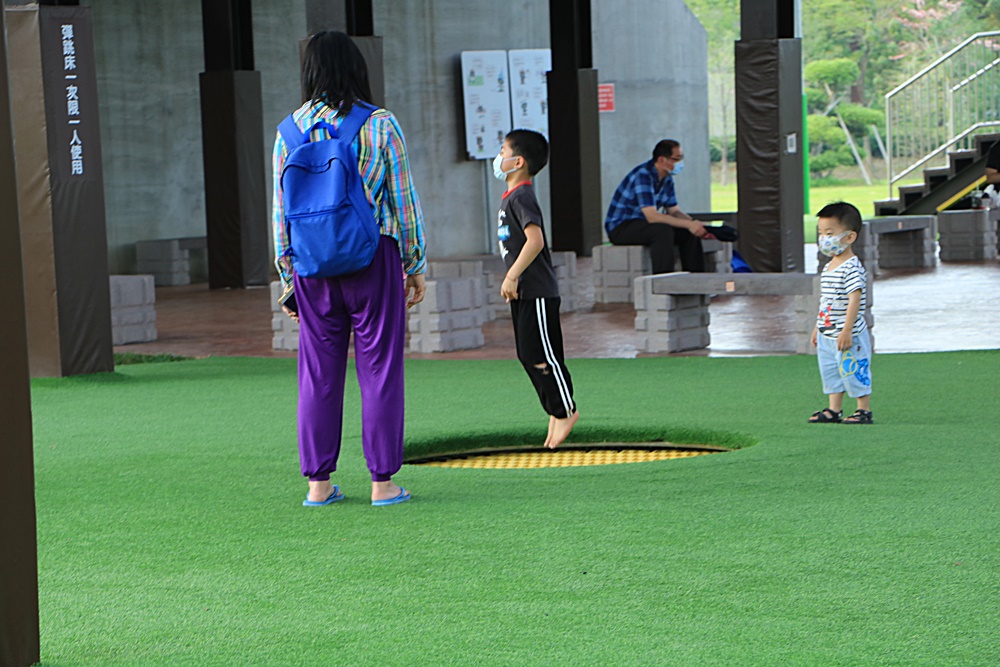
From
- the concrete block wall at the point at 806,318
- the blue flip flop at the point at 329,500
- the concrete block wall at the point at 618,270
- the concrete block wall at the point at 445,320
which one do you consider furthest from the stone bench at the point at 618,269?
the blue flip flop at the point at 329,500

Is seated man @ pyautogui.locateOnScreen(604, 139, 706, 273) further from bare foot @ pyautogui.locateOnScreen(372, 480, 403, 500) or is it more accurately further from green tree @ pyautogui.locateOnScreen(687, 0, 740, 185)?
green tree @ pyautogui.locateOnScreen(687, 0, 740, 185)

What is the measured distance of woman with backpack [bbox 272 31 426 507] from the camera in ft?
15.3

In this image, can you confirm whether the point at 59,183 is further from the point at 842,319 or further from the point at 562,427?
the point at 842,319

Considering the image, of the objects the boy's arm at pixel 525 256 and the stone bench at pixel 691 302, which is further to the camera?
the stone bench at pixel 691 302

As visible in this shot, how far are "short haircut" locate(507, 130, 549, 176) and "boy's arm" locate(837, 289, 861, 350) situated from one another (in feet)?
4.46

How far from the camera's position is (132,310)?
11062 mm

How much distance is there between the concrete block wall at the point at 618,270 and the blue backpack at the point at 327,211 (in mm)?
8219

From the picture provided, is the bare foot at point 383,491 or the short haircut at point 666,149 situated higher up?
the short haircut at point 666,149

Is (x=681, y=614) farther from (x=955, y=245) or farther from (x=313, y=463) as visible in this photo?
(x=955, y=245)

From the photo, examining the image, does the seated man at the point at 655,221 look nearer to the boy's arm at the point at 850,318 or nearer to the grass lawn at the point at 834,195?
the boy's arm at the point at 850,318

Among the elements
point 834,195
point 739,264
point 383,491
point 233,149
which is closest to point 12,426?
point 383,491

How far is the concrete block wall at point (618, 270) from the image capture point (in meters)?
12.7

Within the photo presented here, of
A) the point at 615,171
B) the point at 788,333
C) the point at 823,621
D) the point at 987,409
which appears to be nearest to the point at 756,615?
the point at 823,621

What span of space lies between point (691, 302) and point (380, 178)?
5.28m
